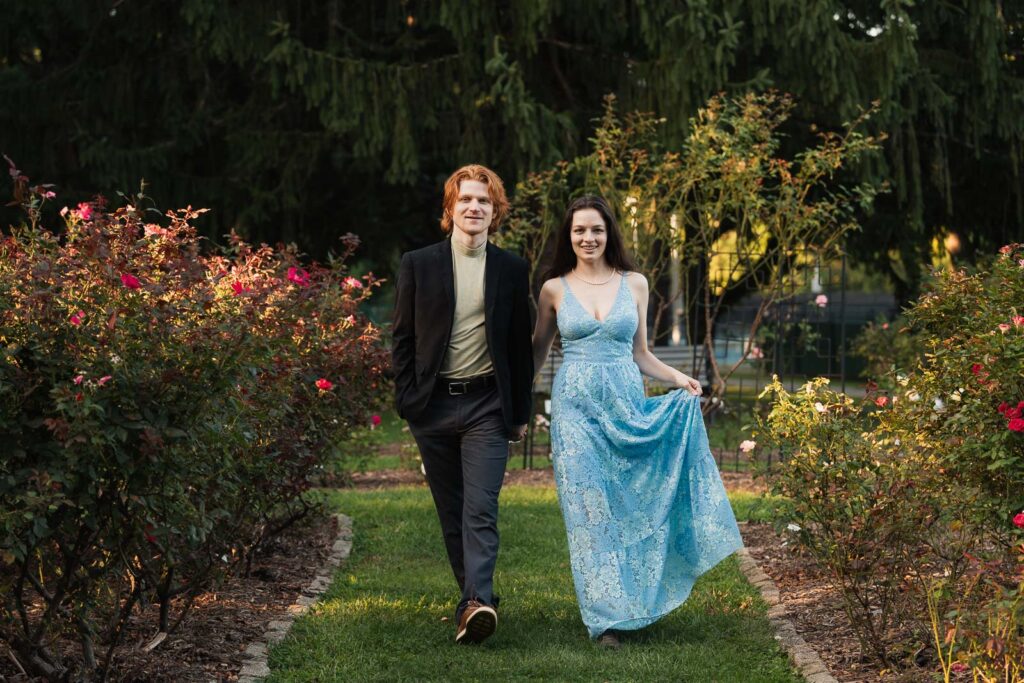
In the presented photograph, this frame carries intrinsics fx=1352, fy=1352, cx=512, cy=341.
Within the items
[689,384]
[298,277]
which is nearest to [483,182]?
[689,384]

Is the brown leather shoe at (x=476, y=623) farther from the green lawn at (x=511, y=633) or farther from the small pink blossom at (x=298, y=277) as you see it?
the small pink blossom at (x=298, y=277)

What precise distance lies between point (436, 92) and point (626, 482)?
10344mm

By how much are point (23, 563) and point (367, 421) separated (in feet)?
12.9

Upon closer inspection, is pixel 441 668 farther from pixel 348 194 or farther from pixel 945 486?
pixel 348 194

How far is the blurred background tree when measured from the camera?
14500mm

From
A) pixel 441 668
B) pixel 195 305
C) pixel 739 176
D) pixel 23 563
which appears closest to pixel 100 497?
pixel 23 563

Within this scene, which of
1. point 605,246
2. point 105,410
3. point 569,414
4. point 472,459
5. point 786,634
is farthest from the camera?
point 605,246

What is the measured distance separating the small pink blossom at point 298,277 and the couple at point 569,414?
148 cm

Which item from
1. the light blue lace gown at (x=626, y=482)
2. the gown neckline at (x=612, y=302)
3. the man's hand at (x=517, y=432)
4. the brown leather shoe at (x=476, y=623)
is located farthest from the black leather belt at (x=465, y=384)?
the brown leather shoe at (x=476, y=623)

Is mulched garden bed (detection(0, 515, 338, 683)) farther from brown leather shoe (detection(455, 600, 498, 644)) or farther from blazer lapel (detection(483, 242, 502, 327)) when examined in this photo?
blazer lapel (detection(483, 242, 502, 327))

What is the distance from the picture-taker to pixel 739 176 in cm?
1093

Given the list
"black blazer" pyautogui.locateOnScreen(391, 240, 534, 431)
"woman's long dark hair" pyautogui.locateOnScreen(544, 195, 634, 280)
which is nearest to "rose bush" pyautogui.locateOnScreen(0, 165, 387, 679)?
"black blazer" pyautogui.locateOnScreen(391, 240, 534, 431)

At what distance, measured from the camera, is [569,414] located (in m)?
5.66

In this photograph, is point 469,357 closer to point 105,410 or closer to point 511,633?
point 511,633
